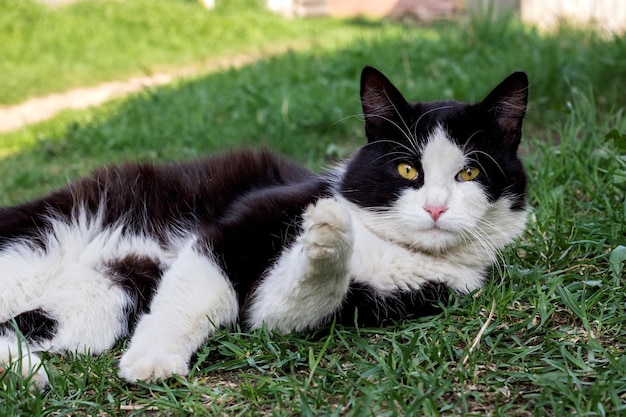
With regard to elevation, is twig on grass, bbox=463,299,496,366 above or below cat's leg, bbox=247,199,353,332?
below

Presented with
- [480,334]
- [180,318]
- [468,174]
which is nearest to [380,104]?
[468,174]

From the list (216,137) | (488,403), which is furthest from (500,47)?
(488,403)

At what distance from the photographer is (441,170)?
2010 mm

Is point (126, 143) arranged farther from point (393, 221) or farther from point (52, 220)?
point (393, 221)

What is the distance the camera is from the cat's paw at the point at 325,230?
1703mm

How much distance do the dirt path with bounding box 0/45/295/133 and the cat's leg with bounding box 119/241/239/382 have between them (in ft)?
15.8

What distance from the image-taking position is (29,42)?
29.9ft

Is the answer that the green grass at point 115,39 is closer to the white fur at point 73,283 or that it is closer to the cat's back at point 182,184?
the cat's back at point 182,184

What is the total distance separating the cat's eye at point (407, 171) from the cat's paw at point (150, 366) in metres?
0.82

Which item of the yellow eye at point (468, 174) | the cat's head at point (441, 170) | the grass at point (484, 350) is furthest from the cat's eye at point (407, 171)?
the grass at point (484, 350)

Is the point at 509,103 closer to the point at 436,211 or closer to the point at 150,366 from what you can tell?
the point at 436,211

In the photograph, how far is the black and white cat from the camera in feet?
6.27

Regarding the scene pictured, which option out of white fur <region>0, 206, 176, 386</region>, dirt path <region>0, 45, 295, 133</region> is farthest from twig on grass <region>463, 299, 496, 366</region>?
dirt path <region>0, 45, 295, 133</region>

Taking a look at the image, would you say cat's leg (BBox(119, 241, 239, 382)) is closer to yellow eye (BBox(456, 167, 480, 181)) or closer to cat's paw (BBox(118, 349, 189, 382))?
cat's paw (BBox(118, 349, 189, 382))
